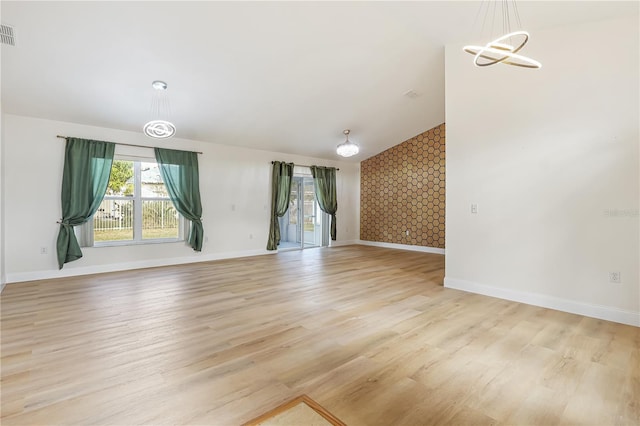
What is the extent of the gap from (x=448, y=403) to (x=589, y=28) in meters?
4.32

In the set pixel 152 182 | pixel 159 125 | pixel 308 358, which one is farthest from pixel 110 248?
pixel 308 358

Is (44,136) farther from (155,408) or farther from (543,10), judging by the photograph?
(543,10)

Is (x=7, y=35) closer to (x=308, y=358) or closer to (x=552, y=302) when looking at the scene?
(x=308, y=358)

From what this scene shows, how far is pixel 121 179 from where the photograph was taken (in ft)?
19.5

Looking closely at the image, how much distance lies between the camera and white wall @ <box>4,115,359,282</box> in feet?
16.2

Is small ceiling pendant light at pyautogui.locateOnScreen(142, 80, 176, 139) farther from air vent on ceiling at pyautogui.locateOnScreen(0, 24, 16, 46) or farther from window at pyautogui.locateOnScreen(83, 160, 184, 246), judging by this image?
window at pyautogui.locateOnScreen(83, 160, 184, 246)

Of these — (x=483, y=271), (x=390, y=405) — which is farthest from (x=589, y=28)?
(x=390, y=405)

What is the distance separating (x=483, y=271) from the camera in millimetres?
4379

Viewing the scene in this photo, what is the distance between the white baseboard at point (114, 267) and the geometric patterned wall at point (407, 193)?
407cm

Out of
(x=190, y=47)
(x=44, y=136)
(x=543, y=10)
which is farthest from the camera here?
(x=44, y=136)

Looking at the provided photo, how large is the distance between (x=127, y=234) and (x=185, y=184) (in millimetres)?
1427

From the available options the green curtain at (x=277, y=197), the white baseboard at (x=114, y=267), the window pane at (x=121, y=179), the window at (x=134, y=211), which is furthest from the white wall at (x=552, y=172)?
the window pane at (x=121, y=179)

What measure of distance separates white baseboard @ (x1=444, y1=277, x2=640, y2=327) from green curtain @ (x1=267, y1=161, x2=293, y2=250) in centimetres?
442

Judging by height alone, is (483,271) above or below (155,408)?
above
